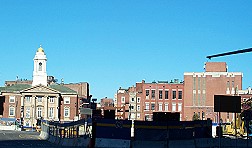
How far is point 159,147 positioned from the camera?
39250mm

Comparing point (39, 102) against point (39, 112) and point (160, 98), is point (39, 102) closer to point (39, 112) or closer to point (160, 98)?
point (39, 112)

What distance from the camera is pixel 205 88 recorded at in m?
139

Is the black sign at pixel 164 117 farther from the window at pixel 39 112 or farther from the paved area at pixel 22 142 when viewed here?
the window at pixel 39 112

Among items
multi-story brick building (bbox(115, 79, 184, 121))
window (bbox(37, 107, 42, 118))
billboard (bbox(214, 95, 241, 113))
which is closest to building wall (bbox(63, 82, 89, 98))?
window (bbox(37, 107, 42, 118))

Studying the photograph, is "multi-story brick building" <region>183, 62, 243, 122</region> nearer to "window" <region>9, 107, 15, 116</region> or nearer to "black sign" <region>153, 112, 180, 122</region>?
"window" <region>9, 107, 15, 116</region>

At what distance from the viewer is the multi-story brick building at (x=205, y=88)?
13775 centimetres

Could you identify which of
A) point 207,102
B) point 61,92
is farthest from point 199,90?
point 61,92

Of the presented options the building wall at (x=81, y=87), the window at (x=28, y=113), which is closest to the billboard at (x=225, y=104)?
the window at (x=28, y=113)

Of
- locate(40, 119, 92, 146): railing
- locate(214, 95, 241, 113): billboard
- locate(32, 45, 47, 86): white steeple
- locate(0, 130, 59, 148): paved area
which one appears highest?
locate(32, 45, 47, 86): white steeple

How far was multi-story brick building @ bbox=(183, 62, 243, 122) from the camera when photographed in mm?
137750

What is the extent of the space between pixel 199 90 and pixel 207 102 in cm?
374

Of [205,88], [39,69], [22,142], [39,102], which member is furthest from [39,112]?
[22,142]

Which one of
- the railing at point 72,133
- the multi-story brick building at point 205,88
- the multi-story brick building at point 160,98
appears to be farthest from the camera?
the multi-story brick building at point 160,98

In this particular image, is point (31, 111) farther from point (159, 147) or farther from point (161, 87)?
point (159, 147)
